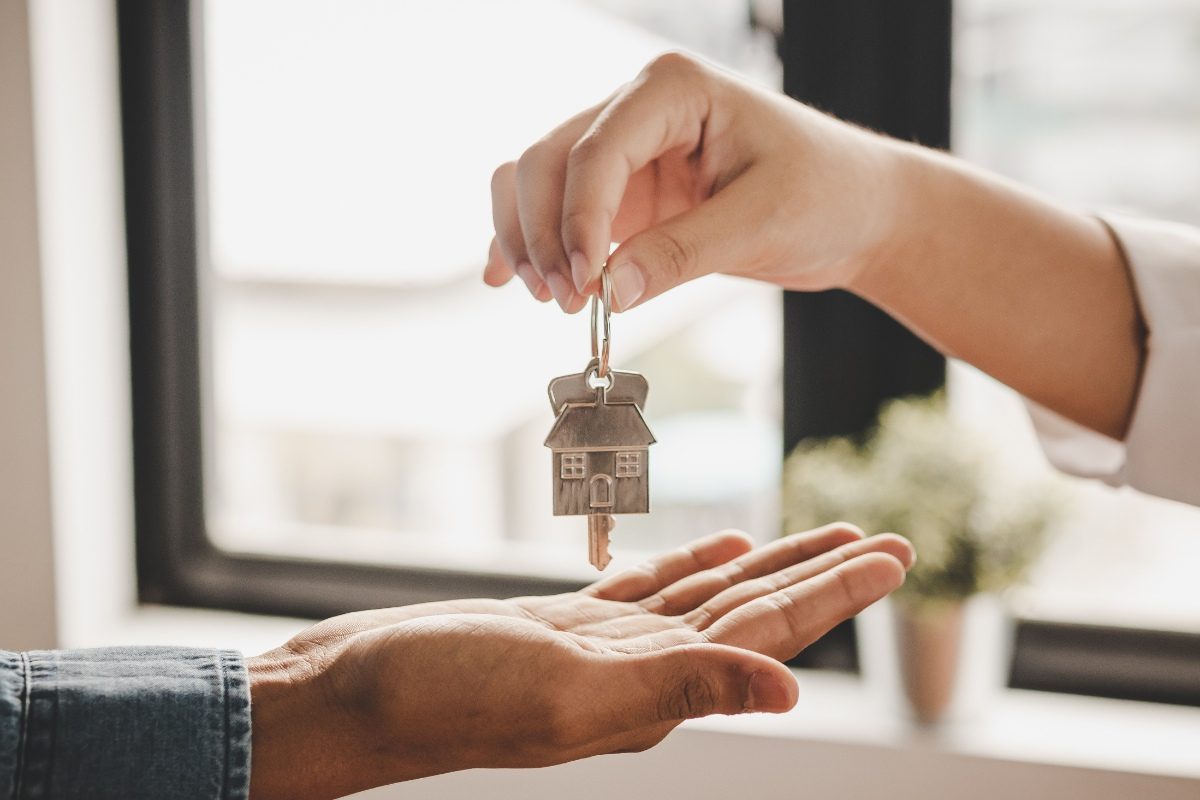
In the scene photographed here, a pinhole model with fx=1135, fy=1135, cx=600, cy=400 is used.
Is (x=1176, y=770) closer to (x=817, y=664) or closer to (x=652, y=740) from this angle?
(x=817, y=664)

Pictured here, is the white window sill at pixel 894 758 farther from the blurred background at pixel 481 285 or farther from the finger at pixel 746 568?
the finger at pixel 746 568

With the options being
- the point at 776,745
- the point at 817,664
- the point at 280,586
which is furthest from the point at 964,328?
the point at 280,586

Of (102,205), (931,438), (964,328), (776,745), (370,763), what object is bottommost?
(776,745)

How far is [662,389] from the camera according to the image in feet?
5.90

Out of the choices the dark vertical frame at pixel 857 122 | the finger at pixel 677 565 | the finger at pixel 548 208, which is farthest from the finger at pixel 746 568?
the dark vertical frame at pixel 857 122

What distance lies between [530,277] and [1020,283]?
0.51 meters

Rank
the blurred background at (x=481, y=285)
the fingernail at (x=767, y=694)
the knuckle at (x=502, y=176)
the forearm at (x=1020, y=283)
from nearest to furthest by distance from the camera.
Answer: the fingernail at (x=767, y=694), the knuckle at (x=502, y=176), the forearm at (x=1020, y=283), the blurred background at (x=481, y=285)

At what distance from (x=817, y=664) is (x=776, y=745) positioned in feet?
0.87

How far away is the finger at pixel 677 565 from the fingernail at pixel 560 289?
0.36 metres

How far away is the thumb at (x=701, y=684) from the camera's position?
807mm

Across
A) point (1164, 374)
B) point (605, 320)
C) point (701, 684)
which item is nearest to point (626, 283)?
point (605, 320)

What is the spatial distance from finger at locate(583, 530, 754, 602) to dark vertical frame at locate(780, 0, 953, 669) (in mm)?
561

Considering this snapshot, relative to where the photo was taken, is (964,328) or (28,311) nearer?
(964,328)

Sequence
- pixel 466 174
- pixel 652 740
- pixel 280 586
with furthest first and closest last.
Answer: pixel 280 586, pixel 466 174, pixel 652 740
